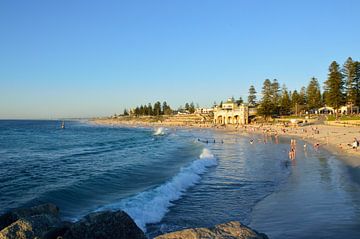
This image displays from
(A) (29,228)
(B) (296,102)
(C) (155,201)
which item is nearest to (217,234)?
(A) (29,228)

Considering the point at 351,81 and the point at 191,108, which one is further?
the point at 191,108

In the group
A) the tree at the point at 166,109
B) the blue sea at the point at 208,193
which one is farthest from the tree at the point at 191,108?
the blue sea at the point at 208,193

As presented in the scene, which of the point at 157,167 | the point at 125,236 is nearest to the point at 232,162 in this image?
the point at 157,167

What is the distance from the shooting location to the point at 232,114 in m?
92.8

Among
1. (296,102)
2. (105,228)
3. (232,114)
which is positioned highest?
(296,102)

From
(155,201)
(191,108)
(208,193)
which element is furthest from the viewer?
(191,108)

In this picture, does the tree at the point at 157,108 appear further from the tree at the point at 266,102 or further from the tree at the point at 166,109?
the tree at the point at 266,102

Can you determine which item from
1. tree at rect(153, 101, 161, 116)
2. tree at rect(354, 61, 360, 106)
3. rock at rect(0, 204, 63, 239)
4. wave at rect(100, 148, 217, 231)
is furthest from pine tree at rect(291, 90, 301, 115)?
tree at rect(153, 101, 161, 116)

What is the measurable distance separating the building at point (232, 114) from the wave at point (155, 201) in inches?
2795

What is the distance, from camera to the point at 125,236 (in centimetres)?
552

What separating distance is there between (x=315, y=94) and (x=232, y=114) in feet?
70.7

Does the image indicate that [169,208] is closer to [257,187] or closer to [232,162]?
[257,187]

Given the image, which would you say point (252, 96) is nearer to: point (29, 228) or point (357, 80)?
point (357, 80)

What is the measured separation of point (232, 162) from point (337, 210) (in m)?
14.6
